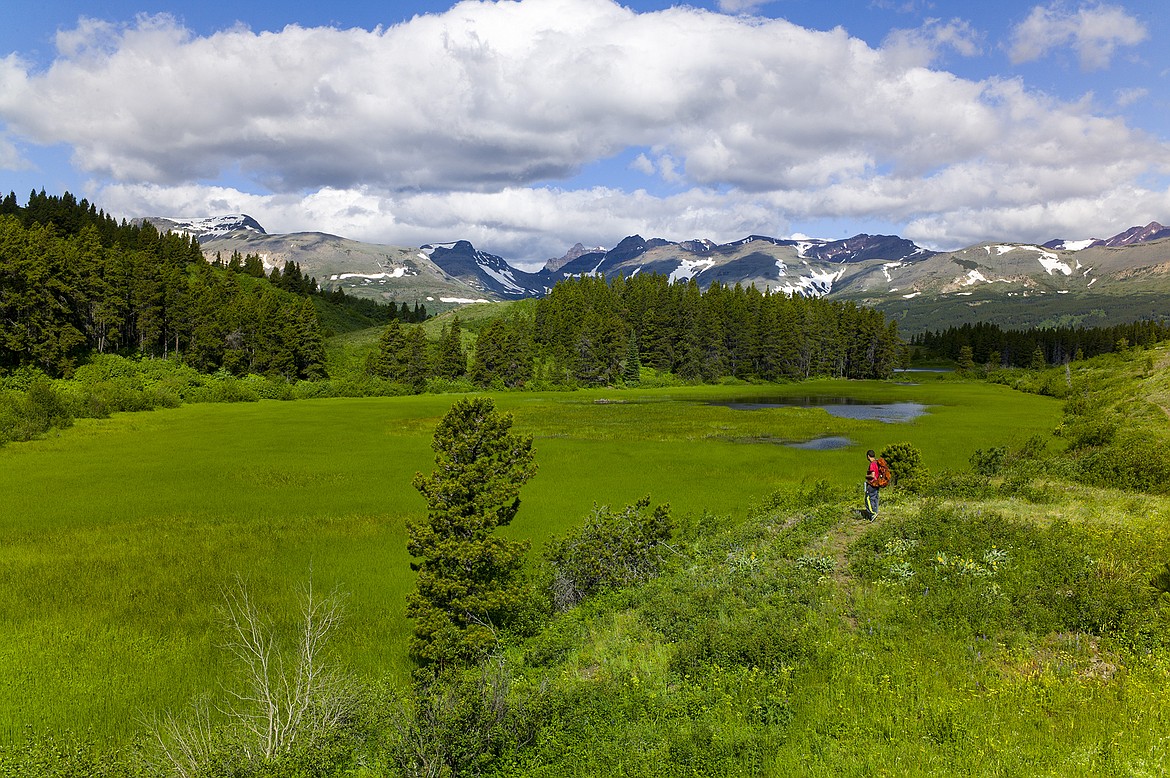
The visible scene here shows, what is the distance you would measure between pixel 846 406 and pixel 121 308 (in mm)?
111033

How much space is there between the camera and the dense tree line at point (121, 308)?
7312cm

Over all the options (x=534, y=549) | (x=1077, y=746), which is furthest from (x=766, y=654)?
(x=534, y=549)

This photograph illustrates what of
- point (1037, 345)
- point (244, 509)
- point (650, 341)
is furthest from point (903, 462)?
point (1037, 345)

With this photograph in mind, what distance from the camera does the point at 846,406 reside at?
81.2 m

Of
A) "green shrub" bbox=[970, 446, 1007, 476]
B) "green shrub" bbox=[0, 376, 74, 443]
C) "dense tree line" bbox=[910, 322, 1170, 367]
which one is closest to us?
"green shrub" bbox=[970, 446, 1007, 476]

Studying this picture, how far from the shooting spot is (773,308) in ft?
475

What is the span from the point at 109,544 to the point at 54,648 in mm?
9794

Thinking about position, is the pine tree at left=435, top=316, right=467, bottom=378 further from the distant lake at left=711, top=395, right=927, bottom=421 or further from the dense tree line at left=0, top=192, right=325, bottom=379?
the distant lake at left=711, top=395, right=927, bottom=421

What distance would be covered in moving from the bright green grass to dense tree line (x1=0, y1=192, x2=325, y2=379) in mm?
26615

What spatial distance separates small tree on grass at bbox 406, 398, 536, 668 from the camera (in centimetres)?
1448

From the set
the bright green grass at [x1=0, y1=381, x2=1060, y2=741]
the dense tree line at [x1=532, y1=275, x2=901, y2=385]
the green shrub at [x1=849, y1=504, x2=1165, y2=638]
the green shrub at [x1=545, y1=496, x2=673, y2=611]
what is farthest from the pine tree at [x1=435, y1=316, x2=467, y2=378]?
the green shrub at [x1=849, y1=504, x2=1165, y2=638]

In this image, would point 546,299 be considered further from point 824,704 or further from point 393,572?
point 824,704

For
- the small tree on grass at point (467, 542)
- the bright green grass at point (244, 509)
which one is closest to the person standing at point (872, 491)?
the bright green grass at point (244, 509)

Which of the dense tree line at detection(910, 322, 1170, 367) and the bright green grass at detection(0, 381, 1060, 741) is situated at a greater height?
the dense tree line at detection(910, 322, 1170, 367)
